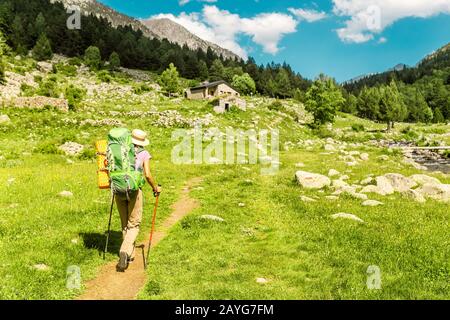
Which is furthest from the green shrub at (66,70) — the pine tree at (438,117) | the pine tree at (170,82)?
the pine tree at (438,117)

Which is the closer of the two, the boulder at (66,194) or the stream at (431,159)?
the boulder at (66,194)

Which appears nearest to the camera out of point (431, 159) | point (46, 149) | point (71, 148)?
point (46, 149)

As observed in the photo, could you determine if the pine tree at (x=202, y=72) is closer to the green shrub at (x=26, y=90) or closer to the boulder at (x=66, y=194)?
the green shrub at (x=26, y=90)

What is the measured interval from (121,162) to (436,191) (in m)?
14.5

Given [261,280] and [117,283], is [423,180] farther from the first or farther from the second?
[117,283]

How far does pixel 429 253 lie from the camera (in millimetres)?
9758

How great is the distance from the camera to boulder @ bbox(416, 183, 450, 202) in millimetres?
16875

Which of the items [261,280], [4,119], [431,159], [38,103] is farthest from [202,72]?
[261,280]

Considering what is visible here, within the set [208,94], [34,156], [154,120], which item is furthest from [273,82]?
[34,156]

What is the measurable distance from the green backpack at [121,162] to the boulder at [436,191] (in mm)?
13725

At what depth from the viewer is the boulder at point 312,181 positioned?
1977cm

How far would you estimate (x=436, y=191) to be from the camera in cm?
1736

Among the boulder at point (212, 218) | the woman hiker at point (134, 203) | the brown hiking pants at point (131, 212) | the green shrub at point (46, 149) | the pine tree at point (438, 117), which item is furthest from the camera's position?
the pine tree at point (438, 117)
